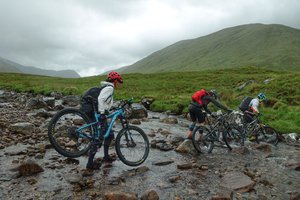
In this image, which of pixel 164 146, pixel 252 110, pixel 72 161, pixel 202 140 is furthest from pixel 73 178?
pixel 252 110

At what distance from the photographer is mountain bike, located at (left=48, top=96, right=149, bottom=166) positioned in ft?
29.3

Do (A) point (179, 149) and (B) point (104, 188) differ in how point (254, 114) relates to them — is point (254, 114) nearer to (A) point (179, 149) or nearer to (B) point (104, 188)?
(A) point (179, 149)

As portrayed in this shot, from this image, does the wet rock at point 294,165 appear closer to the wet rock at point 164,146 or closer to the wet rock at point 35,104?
the wet rock at point 164,146

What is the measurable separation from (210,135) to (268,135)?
5936 mm

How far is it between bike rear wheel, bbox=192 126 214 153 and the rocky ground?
364 millimetres

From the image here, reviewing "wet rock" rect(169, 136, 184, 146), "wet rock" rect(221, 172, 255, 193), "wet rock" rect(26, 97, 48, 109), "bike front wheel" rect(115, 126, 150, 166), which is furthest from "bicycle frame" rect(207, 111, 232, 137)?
"wet rock" rect(26, 97, 48, 109)

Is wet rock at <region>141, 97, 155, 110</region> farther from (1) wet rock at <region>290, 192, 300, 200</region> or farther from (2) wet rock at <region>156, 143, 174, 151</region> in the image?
(1) wet rock at <region>290, 192, 300, 200</region>

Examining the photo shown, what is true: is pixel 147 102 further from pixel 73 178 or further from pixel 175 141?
pixel 73 178

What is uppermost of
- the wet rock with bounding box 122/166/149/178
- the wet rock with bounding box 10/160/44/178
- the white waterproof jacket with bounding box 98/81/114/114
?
the white waterproof jacket with bounding box 98/81/114/114

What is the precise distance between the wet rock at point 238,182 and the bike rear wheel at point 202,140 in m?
3.45

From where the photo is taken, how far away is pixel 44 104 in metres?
26.2

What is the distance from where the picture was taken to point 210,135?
534 inches

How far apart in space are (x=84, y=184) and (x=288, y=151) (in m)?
11.7

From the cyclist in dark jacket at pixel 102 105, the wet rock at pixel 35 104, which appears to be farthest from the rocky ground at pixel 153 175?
the wet rock at pixel 35 104
